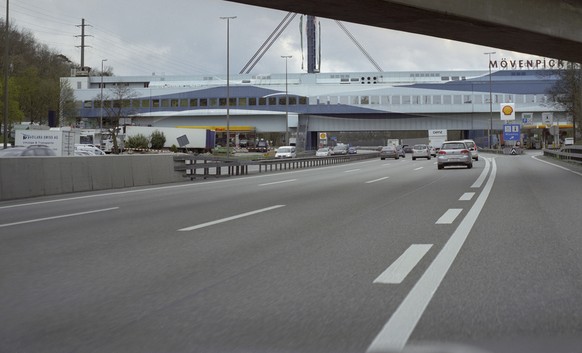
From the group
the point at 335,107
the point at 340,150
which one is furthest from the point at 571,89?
the point at 335,107

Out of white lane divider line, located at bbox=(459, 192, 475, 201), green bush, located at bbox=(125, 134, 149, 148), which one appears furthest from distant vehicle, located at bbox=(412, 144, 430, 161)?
white lane divider line, located at bbox=(459, 192, 475, 201)

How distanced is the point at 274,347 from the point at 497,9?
15789 mm

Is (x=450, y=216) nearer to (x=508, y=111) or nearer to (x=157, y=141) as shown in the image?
(x=157, y=141)

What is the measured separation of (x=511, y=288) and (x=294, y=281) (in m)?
1.97

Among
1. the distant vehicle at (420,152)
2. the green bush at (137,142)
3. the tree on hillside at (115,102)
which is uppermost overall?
the tree on hillside at (115,102)

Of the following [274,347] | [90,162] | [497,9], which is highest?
[497,9]

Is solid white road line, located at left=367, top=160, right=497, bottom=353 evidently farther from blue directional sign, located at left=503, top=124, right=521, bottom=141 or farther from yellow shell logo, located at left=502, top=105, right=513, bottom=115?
yellow shell logo, located at left=502, top=105, right=513, bottom=115

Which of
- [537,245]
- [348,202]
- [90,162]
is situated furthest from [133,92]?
[537,245]

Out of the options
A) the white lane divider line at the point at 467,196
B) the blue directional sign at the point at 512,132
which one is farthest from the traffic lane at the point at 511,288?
the blue directional sign at the point at 512,132

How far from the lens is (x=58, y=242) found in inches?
315

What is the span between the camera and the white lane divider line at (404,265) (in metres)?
5.52

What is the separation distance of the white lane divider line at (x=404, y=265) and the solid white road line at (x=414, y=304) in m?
0.19

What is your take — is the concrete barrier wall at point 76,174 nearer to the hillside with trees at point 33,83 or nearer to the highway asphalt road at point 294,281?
the highway asphalt road at point 294,281

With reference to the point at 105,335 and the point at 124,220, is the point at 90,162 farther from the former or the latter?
the point at 105,335
